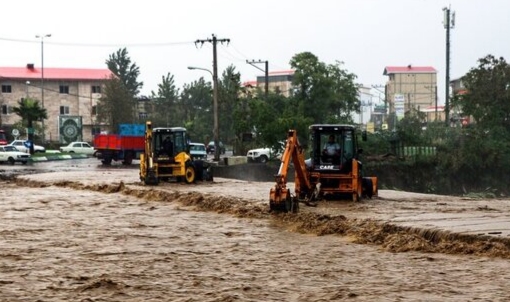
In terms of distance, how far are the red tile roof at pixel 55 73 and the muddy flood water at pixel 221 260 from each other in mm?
76651

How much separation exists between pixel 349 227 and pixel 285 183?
133 inches

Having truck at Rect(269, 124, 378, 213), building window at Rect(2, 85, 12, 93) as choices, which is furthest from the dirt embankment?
building window at Rect(2, 85, 12, 93)

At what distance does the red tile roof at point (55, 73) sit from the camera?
327ft

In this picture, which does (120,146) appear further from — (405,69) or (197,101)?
(405,69)

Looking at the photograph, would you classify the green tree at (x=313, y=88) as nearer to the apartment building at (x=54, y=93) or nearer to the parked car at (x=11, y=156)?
the parked car at (x=11, y=156)

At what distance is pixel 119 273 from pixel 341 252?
447cm

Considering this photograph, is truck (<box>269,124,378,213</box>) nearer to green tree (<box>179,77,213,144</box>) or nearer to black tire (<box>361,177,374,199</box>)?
black tire (<box>361,177,374,199</box>)

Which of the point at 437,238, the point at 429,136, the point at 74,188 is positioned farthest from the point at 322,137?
the point at 429,136

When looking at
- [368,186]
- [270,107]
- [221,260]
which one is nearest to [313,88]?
A: [270,107]

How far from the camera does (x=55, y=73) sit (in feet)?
334

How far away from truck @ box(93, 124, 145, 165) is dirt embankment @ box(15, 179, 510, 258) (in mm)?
30289

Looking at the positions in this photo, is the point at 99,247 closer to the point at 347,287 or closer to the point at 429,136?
the point at 347,287

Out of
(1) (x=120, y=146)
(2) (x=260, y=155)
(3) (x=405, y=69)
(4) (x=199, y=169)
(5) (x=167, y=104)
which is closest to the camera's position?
(4) (x=199, y=169)

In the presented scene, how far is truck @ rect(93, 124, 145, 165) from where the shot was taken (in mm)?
62125
